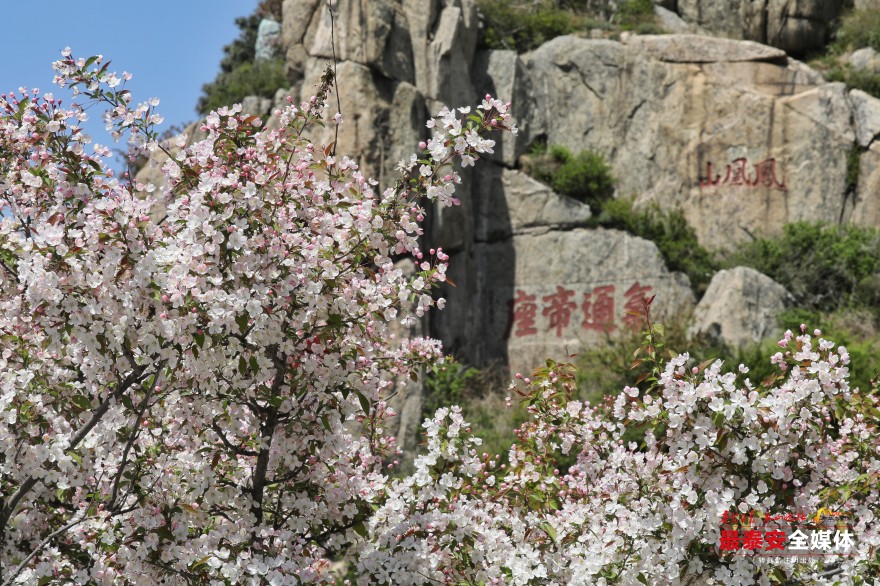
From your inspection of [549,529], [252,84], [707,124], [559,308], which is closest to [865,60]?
[707,124]

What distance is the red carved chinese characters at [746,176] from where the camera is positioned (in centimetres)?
1912

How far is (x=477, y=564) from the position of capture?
5.59 m

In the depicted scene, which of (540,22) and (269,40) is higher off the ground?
(269,40)

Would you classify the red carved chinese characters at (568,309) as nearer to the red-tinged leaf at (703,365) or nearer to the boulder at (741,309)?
the boulder at (741,309)

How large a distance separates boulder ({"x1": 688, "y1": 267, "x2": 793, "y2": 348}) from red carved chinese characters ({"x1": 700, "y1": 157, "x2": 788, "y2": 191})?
285cm

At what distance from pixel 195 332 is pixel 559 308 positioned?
47.0 ft

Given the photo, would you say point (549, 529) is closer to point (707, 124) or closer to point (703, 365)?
point (703, 365)

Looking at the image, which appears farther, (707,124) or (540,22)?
(540,22)

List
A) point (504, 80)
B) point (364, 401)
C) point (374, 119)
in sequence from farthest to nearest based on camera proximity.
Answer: point (504, 80) → point (374, 119) → point (364, 401)

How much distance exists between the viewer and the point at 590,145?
20359 mm

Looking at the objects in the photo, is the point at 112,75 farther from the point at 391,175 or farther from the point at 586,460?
the point at 391,175

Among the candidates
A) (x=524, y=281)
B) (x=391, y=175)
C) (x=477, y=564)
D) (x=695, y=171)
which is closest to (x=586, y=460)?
(x=477, y=564)

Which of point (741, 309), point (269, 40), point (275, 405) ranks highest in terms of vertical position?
point (269, 40)

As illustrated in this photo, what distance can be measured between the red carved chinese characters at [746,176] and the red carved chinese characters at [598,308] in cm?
307
